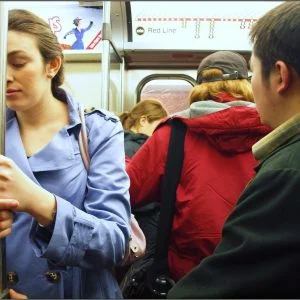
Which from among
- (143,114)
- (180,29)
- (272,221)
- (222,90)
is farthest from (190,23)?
(272,221)

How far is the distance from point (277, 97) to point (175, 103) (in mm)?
2623

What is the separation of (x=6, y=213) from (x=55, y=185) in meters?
0.22

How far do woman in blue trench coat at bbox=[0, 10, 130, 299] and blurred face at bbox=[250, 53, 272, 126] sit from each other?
1.32ft

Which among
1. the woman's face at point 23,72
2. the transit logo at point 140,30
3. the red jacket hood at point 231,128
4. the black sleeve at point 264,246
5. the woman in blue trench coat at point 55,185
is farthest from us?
the transit logo at point 140,30

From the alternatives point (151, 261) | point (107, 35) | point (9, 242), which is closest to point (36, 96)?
point (9, 242)

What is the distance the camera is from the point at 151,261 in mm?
1643

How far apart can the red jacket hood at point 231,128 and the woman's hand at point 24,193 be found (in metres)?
0.73

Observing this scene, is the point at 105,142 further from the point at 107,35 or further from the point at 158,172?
the point at 107,35

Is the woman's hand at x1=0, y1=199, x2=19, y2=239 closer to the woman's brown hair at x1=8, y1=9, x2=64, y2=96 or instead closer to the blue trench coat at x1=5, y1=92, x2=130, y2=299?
the blue trench coat at x1=5, y1=92, x2=130, y2=299

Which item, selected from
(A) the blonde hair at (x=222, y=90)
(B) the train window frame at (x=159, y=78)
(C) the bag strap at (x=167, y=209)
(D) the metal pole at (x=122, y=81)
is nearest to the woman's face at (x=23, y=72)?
(C) the bag strap at (x=167, y=209)

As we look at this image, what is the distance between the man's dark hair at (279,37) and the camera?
35.9 inches

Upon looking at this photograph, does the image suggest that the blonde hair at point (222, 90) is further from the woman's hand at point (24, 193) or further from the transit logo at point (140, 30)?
the transit logo at point (140, 30)

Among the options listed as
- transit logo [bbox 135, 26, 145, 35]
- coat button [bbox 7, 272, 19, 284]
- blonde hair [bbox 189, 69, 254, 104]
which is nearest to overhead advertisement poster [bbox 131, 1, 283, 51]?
transit logo [bbox 135, 26, 145, 35]

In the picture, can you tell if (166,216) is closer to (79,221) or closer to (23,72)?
(79,221)
